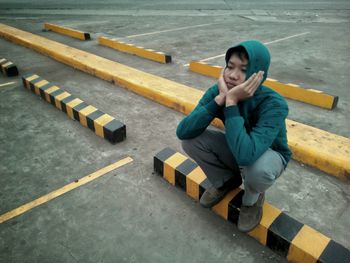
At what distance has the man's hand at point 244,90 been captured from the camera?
1970 mm

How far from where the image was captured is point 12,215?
8.61 feet

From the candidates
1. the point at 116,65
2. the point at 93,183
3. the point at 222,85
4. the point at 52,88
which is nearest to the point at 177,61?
the point at 116,65

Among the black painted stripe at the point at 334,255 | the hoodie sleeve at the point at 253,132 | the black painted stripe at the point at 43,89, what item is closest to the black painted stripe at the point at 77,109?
the black painted stripe at the point at 43,89

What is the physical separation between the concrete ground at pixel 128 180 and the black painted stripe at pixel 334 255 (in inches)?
11.4

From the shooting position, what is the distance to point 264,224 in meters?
2.33

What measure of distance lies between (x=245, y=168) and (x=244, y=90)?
571 millimetres

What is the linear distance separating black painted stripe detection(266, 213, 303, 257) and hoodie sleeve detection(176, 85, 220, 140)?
93cm

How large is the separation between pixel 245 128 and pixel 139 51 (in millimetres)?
5424

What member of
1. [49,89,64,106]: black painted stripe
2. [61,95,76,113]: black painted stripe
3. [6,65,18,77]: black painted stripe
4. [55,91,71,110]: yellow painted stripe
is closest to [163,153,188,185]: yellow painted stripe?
[61,95,76,113]: black painted stripe

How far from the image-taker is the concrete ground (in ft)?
7.69

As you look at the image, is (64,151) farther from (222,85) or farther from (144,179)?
(222,85)

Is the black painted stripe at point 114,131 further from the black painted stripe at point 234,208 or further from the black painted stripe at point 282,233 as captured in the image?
the black painted stripe at point 282,233

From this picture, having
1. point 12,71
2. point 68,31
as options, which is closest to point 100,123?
point 12,71

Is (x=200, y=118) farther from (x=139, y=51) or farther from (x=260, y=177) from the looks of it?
(x=139, y=51)
